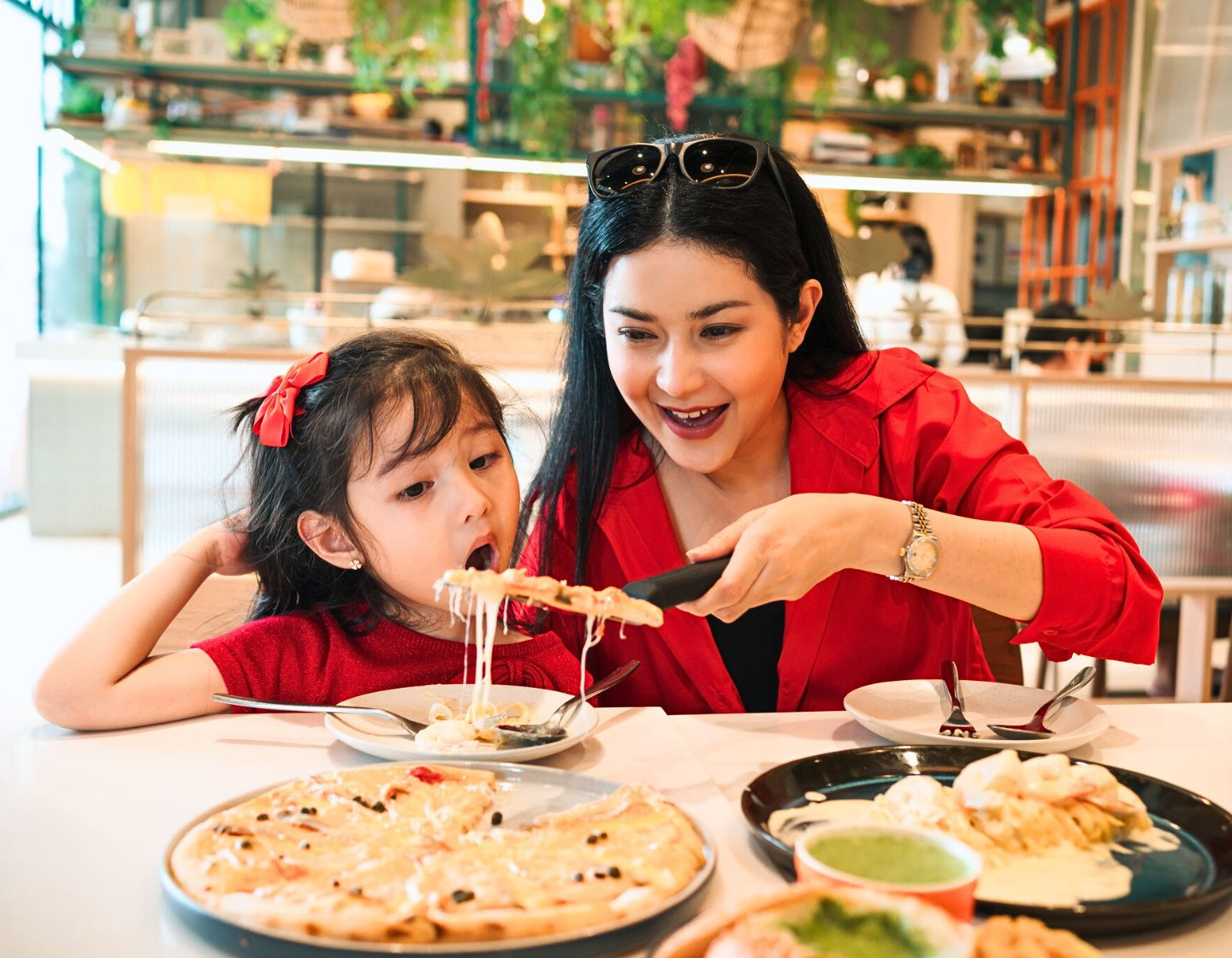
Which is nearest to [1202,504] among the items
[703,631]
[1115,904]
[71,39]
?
[703,631]

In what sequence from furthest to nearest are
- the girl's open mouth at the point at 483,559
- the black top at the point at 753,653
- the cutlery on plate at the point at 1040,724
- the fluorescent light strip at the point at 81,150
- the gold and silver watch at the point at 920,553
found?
the fluorescent light strip at the point at 81,150 < the black top at the point at 753,653 < the girl's open mouth at the point at 483,559 < the gold and silver watch at the point at 920,553 < the cutlery on plate at the point at 1040,724

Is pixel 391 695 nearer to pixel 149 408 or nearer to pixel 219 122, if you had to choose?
pixel 149 408

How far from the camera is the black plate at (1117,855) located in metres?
0.80

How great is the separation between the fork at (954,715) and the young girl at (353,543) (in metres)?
0.50

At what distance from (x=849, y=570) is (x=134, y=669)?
97 centimetres

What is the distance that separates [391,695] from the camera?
4.59 ft

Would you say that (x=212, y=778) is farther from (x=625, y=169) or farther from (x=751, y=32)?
(x=751, y=32)

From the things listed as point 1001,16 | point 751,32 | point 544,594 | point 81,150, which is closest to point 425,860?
point 544,594

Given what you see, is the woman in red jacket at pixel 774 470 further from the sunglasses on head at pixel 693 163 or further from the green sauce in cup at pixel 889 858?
the green sauce in cup at pixel 889 858

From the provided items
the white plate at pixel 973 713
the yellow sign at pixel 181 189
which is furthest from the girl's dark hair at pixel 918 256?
the white plate at pixel 973 713

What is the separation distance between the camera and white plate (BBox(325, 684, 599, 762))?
1.18 meters

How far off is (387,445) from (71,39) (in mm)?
6864

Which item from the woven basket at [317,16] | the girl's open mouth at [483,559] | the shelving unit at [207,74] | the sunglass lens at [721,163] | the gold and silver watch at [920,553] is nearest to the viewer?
the gold and silver watch at [920,553]

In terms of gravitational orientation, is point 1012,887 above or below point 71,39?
below
